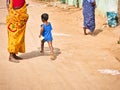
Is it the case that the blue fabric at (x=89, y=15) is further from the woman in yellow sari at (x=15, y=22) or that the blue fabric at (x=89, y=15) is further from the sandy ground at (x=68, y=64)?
the woman in yellow sari at (x=15, y=22)

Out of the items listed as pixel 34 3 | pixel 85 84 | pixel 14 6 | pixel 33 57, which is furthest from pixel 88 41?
pixel 34 3

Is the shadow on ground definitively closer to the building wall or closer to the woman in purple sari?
the woman in purple sari

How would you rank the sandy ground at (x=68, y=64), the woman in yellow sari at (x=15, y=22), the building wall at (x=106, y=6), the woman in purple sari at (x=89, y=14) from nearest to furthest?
1. the sandy ground at (x=68, y=64)
2. the woman in yellow sari at (x=15, y=22)
3. the woman in purple sari at (x=89, y=14)
4. the building wall at (x=106, y=6)

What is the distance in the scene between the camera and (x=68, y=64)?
9156mm

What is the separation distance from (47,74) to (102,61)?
5.38ft

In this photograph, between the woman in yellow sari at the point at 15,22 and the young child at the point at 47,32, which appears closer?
the woman in yellow sari at the point at 15,22

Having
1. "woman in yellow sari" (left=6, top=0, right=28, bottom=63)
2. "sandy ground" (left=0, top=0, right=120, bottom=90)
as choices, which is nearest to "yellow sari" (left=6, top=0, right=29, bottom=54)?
"woman in yellow sari" (left=6, top=0, right=28, bottom=63)

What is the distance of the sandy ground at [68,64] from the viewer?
7805mm

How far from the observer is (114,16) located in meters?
13.6

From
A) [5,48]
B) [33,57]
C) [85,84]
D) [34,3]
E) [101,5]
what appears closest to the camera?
[85,84]

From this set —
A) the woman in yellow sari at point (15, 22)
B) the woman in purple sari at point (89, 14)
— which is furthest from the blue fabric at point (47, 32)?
the woman in purple sari at point (89, 14)

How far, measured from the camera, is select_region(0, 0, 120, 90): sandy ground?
7.80 metres

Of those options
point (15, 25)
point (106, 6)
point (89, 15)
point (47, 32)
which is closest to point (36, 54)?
point (47, 32)

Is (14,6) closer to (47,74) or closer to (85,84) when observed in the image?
(47,74)
